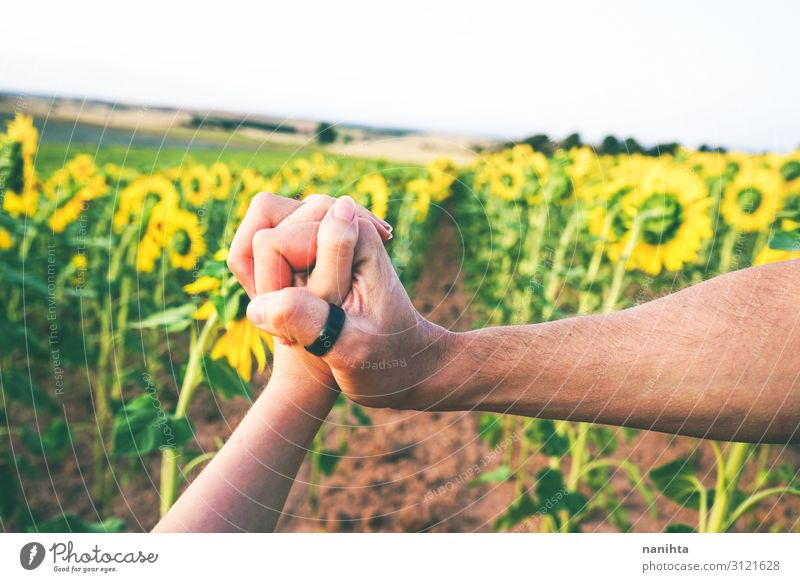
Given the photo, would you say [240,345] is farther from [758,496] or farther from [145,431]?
[758,496]

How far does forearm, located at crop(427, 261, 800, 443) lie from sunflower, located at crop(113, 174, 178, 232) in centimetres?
89

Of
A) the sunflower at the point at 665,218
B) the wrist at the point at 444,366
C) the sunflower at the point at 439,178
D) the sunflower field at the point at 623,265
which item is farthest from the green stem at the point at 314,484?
the sunflower at the point at 439,178

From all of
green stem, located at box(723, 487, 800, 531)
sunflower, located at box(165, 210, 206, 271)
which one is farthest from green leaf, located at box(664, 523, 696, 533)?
sunflower, located at box(165, 210, 206, 271)

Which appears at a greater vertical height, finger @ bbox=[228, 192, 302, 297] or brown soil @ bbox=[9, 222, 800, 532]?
finger @ bbox=[228, 192, 302, 297]

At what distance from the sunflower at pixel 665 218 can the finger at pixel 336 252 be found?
93 cm

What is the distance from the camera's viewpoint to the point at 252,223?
560 mm

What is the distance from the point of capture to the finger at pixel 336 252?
0.51 m

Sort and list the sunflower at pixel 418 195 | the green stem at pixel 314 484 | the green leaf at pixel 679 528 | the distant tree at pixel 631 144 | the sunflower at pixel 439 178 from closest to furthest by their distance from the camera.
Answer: the green leaf at pixel 679 528, the distant tree at pixel 631 144, the green stem at pixel 314 484, the sunflower at pixel 418 195, the sunflower at pixel 439 178

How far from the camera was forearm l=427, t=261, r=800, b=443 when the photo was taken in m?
0.58

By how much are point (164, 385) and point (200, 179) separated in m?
0.69

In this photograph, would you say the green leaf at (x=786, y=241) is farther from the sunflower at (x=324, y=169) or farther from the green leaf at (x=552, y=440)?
the sunflower at (x=324, y=169)

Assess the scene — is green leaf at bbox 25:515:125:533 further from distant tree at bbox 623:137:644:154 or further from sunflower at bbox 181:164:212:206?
sunflower at bbox 181:164:212:206

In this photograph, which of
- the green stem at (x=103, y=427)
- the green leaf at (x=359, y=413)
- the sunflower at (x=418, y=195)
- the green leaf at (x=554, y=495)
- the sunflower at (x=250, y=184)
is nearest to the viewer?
the green leaf at (x=554, y=495)
